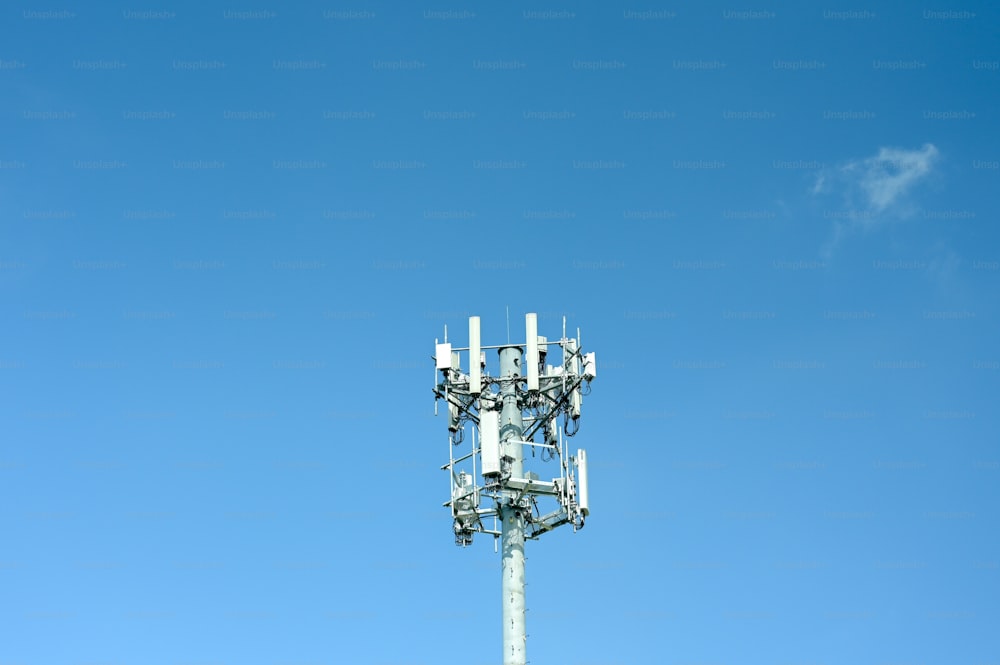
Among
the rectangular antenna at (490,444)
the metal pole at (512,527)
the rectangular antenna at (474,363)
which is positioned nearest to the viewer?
the metal pole at (512,527)

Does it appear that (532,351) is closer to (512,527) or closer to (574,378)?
(574,378)

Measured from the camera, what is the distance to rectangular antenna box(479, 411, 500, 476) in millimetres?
61719

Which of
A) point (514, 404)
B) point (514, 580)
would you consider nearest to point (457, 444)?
point (514, 404)

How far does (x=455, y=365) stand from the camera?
216 feet

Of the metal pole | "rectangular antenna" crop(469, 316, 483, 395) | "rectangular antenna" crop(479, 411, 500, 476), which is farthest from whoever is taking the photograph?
"rectangular antenna" crop(469, 316, 483, 395)

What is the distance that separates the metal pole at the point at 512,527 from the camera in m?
59.7

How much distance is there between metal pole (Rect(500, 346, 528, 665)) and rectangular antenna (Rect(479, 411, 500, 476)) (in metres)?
1.32

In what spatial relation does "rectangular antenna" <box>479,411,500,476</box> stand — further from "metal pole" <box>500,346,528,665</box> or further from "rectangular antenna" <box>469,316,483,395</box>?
"rectangular antenna" <box>469,316,483,395</box>

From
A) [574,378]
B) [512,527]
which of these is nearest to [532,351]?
[574,378]

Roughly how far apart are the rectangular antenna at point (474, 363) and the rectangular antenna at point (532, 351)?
Result: 2273 millimetres

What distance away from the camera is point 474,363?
64.9 m

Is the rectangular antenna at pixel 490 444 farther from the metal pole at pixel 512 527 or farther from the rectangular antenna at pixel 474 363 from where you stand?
the rectangular antenna at pixel 474 363

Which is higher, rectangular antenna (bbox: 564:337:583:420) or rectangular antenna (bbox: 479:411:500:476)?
rectangular antenna (bbox: 564:337:583:420)

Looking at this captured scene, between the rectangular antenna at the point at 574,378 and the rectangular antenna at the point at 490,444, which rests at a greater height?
the rectangular antenna at the point at 574,378
